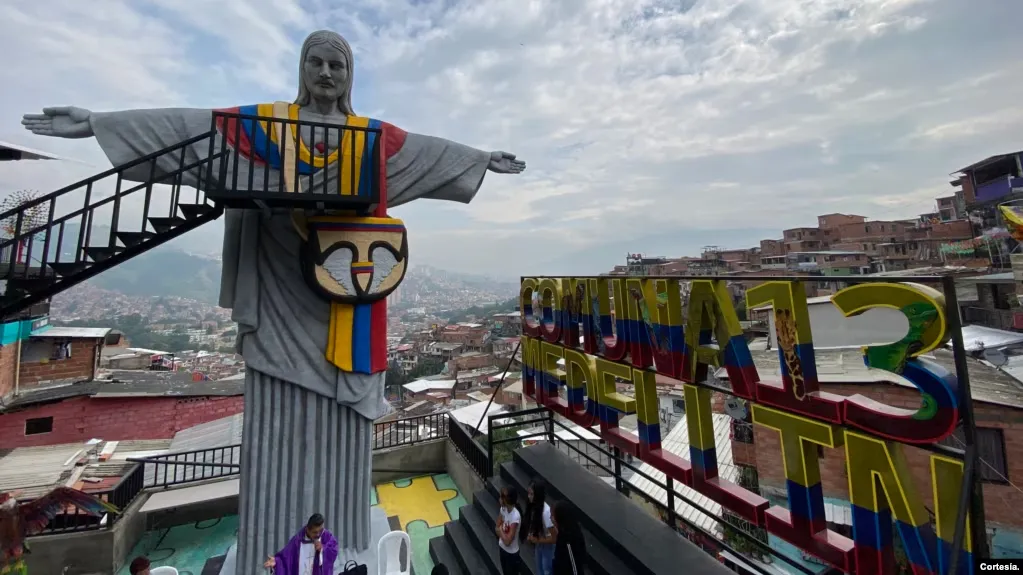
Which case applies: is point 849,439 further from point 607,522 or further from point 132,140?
point 132,140

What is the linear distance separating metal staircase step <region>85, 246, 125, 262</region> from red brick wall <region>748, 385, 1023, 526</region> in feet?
34.9

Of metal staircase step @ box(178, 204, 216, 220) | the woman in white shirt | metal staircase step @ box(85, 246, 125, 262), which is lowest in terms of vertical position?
the woman in white shirt

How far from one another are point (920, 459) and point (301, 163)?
14959mm

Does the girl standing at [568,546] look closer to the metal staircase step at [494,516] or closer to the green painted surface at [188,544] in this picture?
the metal staircase step at [494,516]

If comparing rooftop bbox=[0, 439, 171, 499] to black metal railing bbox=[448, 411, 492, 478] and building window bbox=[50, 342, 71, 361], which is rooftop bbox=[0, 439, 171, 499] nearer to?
black metal railing bbox=[448, 411, 492, 478]

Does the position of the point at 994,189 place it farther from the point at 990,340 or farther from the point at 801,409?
the point at 801,409

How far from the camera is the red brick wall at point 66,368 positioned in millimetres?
15763

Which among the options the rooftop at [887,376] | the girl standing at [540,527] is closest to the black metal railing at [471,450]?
the girl standing at [540,527]

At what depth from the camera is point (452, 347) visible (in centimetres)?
7556

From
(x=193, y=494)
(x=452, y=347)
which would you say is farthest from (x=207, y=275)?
(x=193, y=494)

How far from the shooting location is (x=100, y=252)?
3.78 metres

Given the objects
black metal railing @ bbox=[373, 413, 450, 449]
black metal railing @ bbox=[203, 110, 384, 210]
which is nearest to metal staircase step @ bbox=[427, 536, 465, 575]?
black metal railing @ bbox=[373, 413, 450, 449]

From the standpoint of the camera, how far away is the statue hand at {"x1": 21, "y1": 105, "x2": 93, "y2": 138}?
390 cm

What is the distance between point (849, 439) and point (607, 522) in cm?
257
